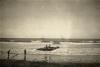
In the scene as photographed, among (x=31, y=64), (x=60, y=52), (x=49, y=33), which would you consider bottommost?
(x=31, y=64)

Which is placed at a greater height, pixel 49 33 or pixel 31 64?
pixel 49 33

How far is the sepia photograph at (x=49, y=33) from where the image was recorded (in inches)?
162

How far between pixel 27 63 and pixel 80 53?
1062 millimetres

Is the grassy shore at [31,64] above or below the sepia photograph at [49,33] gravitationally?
below

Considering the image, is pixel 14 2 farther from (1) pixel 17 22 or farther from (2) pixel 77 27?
(2) pixel 77 27

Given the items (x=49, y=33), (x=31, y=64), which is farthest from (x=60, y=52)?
(x=31, y=64)

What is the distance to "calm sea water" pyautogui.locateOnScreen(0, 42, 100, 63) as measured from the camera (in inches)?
160

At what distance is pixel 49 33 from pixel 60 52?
0.44 metres

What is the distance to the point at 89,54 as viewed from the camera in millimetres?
4078

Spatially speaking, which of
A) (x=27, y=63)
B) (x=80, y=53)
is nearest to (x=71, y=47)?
(x=80, y=53)

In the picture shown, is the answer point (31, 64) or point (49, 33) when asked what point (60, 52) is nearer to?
point (49, 33)

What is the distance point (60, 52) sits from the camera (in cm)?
412

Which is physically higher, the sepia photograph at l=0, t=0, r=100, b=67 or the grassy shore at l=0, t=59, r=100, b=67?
the sepia photograph at l=0, t=0, r=100, b=67

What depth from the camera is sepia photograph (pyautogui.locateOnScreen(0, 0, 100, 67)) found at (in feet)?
13.5
